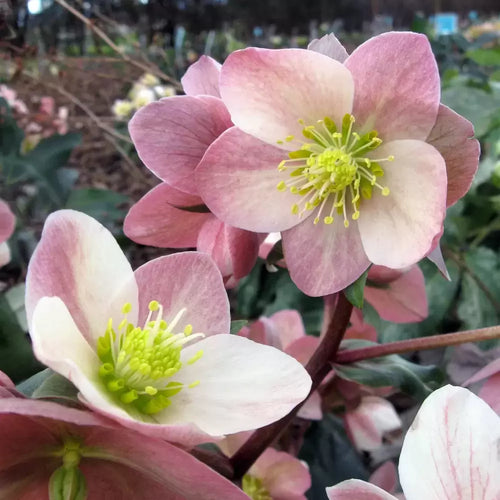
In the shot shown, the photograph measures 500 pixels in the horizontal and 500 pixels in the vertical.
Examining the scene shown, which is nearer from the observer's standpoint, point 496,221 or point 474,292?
point 474,292

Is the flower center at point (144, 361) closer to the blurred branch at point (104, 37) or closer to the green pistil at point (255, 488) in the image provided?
the green pistil at point (255, 488)

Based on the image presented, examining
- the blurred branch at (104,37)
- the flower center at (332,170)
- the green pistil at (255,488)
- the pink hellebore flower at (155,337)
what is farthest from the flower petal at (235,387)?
the blurred branch at (104,37)

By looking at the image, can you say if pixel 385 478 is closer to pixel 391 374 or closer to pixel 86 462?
pixel 391 374

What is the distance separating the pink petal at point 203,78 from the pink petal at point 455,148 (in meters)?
0.12

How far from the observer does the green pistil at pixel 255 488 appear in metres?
0.49

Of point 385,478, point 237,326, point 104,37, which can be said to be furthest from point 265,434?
point 104,37

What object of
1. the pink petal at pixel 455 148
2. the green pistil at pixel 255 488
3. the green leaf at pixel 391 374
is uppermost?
the pink petal at pixel 455 148

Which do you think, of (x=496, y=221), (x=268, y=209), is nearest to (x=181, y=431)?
(x=268, y=209)

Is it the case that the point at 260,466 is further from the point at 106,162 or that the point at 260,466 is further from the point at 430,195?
the point at 106,162

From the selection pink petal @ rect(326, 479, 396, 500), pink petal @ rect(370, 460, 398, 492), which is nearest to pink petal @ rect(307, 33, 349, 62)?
pink petal @ rect(326, 479, 396, 500)

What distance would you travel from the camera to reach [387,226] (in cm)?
35

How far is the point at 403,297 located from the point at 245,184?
0.57 feet

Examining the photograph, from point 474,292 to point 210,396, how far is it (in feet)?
2.69

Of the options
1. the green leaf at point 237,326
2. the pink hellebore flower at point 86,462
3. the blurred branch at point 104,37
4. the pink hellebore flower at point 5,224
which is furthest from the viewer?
the blurred branch at point 104,37
